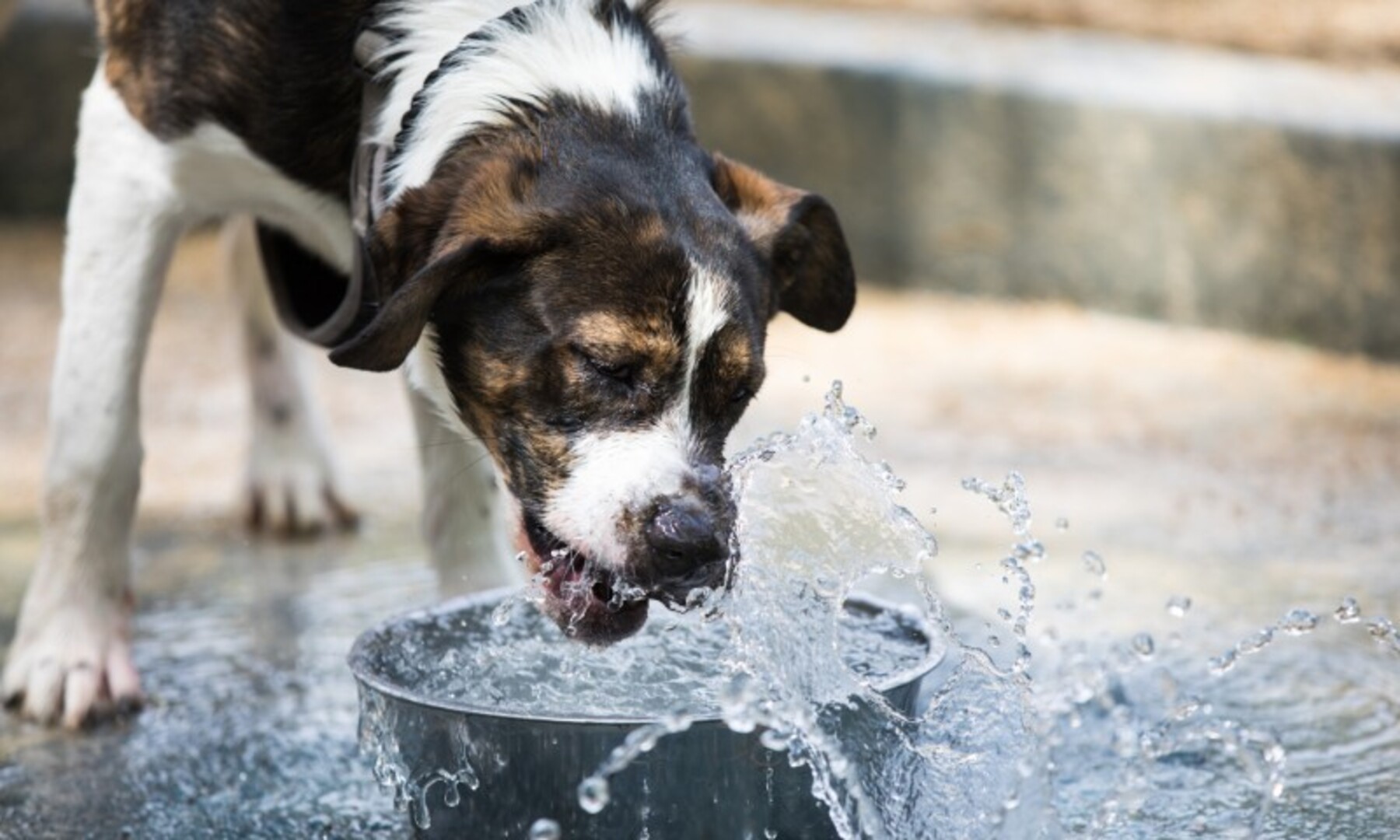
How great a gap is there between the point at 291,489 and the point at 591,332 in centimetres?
205

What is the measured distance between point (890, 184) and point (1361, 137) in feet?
5.21

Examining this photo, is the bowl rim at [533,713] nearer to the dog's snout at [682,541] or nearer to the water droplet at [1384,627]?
the dog's snout at [682,541]

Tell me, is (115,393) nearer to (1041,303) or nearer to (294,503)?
(294,503)

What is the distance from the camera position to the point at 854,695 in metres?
2.52

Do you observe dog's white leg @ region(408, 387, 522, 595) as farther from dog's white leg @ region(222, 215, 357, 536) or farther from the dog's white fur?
dog's white leg @ region(222, 215, 357, 536)

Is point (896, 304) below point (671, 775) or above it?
below

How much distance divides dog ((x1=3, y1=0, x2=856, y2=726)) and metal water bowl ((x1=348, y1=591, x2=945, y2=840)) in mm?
333

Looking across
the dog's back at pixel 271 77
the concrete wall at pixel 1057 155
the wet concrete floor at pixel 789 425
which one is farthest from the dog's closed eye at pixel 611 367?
the concrete wall at pixel 1057 155

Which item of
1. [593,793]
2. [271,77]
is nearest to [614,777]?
[593,793]

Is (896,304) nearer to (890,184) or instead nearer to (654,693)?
(890,184)

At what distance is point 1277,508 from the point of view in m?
4.96

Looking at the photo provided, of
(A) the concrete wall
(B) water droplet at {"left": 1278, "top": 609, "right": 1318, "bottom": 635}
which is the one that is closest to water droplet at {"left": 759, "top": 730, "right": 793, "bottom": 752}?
(B) water droplet at {"left": 1278, "top": 609, "right": 1318, "bottom": 635}

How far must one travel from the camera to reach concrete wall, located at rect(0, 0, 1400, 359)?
6.42 meters

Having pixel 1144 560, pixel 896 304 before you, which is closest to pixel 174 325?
pixel 896 304
